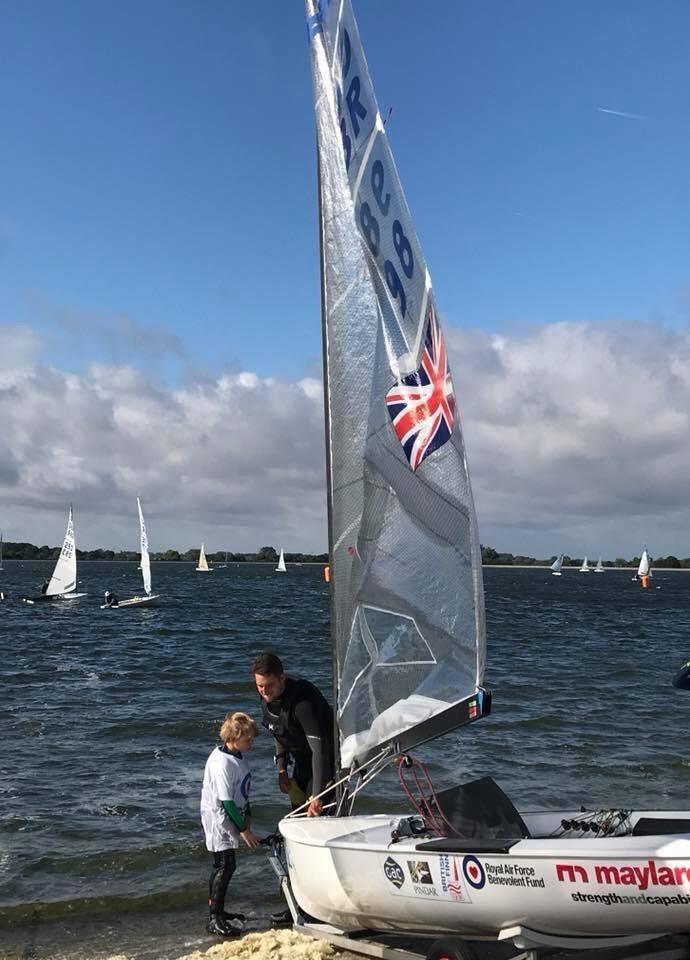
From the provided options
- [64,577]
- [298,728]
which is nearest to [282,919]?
[298,728]

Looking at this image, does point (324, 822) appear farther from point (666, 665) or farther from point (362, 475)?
point (666, 665)

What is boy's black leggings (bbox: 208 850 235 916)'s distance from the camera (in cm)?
601

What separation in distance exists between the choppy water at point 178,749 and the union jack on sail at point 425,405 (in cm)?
397

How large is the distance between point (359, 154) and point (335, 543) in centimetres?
267

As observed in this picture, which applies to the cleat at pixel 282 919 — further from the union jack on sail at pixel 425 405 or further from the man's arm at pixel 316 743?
the union jack on sail at pixel 425 405

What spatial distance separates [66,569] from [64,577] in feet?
2.38

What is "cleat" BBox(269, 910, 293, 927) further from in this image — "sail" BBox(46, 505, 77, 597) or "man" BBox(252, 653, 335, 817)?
"sail" BBox(46, 505, 77, 597)

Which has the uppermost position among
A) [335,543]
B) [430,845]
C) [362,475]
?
[362,475]

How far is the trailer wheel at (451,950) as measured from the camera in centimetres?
473

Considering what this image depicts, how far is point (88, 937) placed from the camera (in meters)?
6.50

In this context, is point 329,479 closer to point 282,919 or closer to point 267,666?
point 267,666

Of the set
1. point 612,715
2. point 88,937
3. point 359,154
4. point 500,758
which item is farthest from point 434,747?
point 359,154

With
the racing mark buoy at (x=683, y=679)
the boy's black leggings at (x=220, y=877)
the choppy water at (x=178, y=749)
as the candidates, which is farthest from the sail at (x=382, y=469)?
the choppy water at (x=178, y=749)

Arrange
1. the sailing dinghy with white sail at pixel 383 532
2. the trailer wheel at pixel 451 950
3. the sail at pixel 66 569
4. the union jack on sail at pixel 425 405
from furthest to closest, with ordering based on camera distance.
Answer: the sail at pixel 66 569
the union jack on sail at pixel 425 405
the sailing dinghy with white sail at pixel 383 532
the trailer wheel at pixel 451 950
